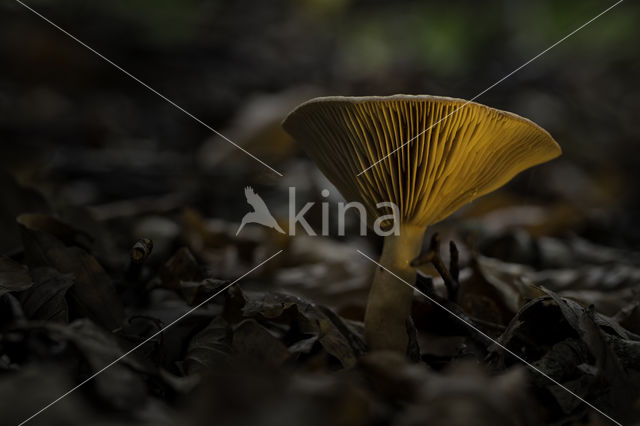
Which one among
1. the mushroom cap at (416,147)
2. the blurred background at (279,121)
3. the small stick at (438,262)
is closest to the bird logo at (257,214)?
the blurred background at (279,121)

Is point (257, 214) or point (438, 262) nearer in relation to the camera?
point (438, 262)

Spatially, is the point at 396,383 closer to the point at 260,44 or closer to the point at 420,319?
the point at 420,319

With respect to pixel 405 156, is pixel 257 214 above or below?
below

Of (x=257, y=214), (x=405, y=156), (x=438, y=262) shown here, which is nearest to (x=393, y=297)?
(x=438, y=262)

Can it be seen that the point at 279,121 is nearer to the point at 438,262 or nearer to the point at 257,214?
the point at 257,214

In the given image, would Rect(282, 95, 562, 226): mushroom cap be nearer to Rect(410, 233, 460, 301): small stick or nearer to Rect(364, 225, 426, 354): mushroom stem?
Rect(364, 225, 426, 354): mushroom stem

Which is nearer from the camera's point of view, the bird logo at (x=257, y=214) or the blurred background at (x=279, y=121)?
the blurred background at (x=279, y=121)

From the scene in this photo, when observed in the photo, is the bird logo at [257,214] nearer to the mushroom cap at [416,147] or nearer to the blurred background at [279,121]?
the blurred background at [279,121]

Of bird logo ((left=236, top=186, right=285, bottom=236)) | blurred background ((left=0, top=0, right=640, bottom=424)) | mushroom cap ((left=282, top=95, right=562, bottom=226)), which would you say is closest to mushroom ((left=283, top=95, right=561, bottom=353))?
mushroom cap ((left=282, top=95, right=562, bottom=226))
